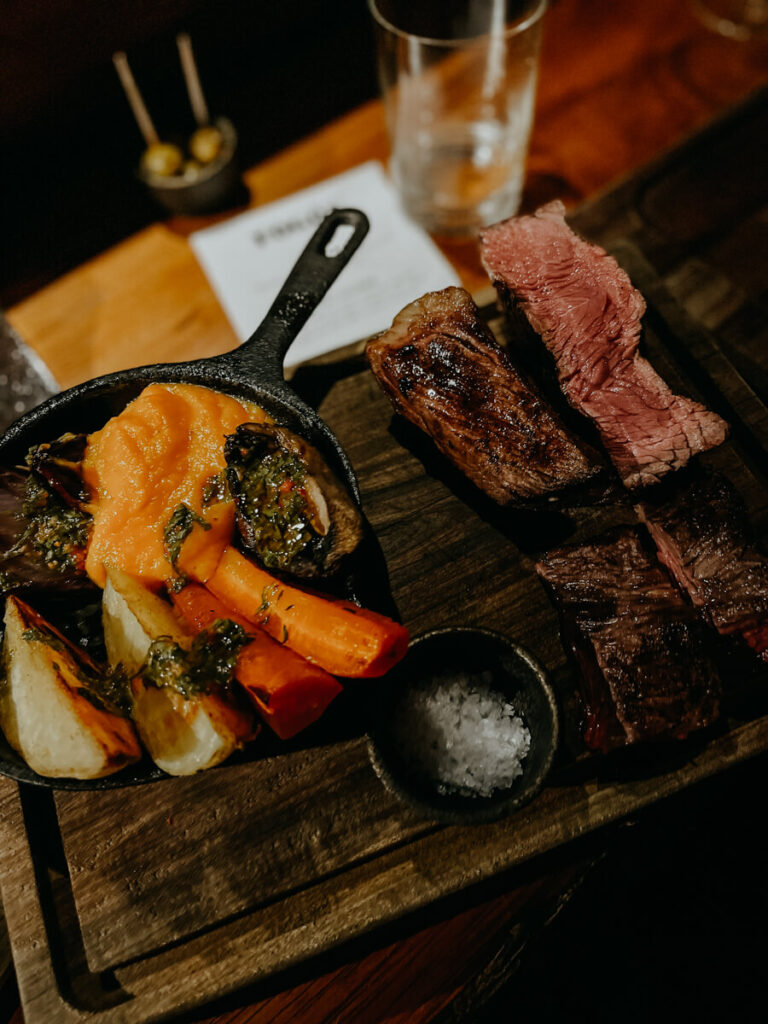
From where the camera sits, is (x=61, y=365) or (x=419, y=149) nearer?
(x=61, y=365)

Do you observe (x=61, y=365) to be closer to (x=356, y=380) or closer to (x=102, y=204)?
(x=102, y=204)

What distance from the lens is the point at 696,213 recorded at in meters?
2.87

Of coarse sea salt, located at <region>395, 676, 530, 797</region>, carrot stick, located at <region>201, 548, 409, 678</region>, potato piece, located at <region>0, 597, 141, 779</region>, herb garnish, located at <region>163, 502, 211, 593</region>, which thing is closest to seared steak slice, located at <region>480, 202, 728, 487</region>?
coarse sea salt, located at <region>395, 676, 530, 797</region>

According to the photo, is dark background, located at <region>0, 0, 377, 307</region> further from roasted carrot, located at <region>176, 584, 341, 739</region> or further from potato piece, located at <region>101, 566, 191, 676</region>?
roasted carrot, located at <region>176, 584, 341, 739</region>

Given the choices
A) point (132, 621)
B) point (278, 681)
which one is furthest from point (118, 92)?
point (278, 681)

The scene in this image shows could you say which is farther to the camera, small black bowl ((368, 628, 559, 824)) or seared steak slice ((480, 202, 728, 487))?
seared steak slice ((480, 202, 728, 487))

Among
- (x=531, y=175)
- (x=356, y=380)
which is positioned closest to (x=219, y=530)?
(x=356, y=380)

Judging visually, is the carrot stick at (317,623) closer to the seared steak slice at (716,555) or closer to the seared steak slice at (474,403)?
the seared steak slice at (474,403)

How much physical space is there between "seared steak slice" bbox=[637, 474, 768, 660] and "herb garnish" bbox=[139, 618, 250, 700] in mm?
1177

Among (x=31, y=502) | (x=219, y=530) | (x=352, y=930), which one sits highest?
(x=31, y=502)

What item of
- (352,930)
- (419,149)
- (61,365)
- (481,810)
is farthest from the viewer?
(419,149)

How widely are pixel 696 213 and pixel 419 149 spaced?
1146 mm

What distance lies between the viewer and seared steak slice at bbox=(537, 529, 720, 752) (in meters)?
1.78

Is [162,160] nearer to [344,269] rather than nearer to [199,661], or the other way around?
[344,269]
